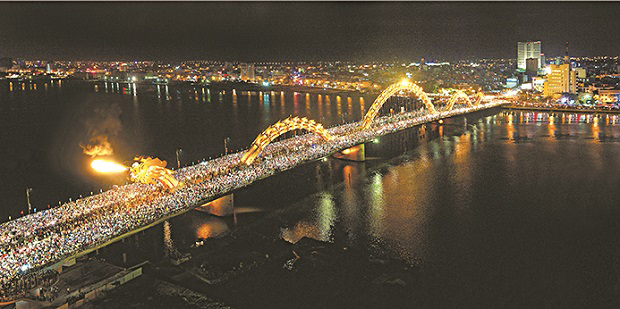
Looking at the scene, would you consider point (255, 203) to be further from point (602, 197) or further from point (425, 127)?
point (425, 127)

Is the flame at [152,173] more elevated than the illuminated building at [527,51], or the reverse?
the illuminated building at [527,51]

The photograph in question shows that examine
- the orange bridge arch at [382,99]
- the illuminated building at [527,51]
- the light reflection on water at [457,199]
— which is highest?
the illuminated building at [527,51]

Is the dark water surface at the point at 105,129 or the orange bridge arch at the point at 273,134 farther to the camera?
the dark water surface at the point at 105,129

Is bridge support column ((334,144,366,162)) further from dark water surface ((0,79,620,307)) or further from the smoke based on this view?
the smoke

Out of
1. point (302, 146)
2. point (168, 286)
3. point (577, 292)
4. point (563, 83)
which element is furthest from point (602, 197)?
point (563, 83)

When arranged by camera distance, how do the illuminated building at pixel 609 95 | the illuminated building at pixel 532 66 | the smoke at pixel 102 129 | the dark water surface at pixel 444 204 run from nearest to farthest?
the dark water surface at pixel 444 204, the smoke at pixel 102 129, the illuminated building at pixel 609 95, the illuminated building at pixel 532 66

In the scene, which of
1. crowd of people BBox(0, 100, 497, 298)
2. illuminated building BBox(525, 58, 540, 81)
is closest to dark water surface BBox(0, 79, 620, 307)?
crowd of people BBox(0, 100, 497, 298)

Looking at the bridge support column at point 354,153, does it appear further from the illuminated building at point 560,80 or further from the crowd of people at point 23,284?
the illuminated building at point 560,80

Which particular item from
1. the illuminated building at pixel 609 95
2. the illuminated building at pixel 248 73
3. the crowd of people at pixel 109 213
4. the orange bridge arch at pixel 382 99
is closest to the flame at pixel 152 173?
the crowd of people at pixel 109 213

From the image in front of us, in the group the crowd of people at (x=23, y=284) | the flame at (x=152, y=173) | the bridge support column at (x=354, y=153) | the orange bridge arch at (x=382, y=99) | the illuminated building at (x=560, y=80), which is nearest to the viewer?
the crowd of people at (x=23, y=284)
